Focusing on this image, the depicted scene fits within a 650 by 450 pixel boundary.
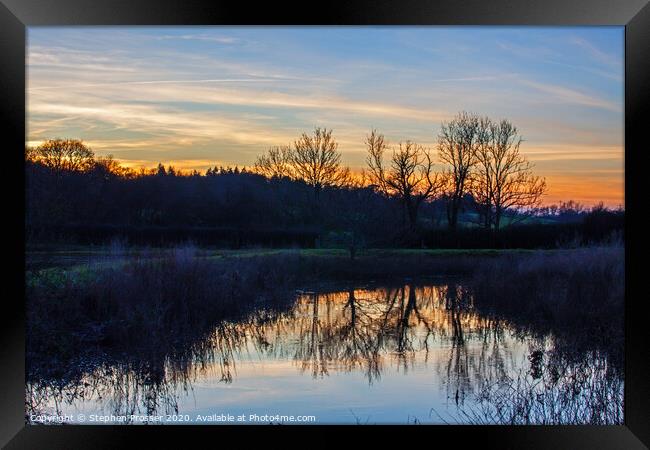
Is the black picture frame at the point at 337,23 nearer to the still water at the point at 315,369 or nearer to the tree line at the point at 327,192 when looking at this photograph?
the still water at the point at 315,369

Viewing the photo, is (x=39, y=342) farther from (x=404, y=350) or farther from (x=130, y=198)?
(x=130, y=198)

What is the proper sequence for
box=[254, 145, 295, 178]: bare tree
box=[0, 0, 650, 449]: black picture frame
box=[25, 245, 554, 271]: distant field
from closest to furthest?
1. box=[0, 0, 650, 449]: black picture frame
2. box=[25, 245, 554, 271]: distant field
3. box=[254, 145, 295, 178]: bare tree

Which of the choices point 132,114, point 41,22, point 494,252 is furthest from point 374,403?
point 494,252

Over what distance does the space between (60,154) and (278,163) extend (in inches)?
205

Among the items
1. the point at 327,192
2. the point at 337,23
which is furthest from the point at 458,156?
the point at 337,23

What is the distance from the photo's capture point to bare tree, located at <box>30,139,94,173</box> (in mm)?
10500

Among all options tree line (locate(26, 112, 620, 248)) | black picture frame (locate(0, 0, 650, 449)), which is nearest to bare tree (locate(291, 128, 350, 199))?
tree line (locate(26, 112, 620, 248))

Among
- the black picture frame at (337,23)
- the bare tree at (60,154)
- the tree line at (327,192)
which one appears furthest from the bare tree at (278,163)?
the black picture frame at (337,23)

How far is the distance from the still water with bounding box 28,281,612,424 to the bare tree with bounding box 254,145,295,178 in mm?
5132

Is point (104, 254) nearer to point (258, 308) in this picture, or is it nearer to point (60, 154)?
point (258, 308)

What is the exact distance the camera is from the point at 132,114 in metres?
8.75

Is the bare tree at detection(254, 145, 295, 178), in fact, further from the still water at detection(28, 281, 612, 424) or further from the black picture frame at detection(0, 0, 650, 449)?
the black picture frame at detection(0, 0, 650, 449)

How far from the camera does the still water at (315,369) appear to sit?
17.3ft

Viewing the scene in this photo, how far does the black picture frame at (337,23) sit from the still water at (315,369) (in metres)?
0.89
